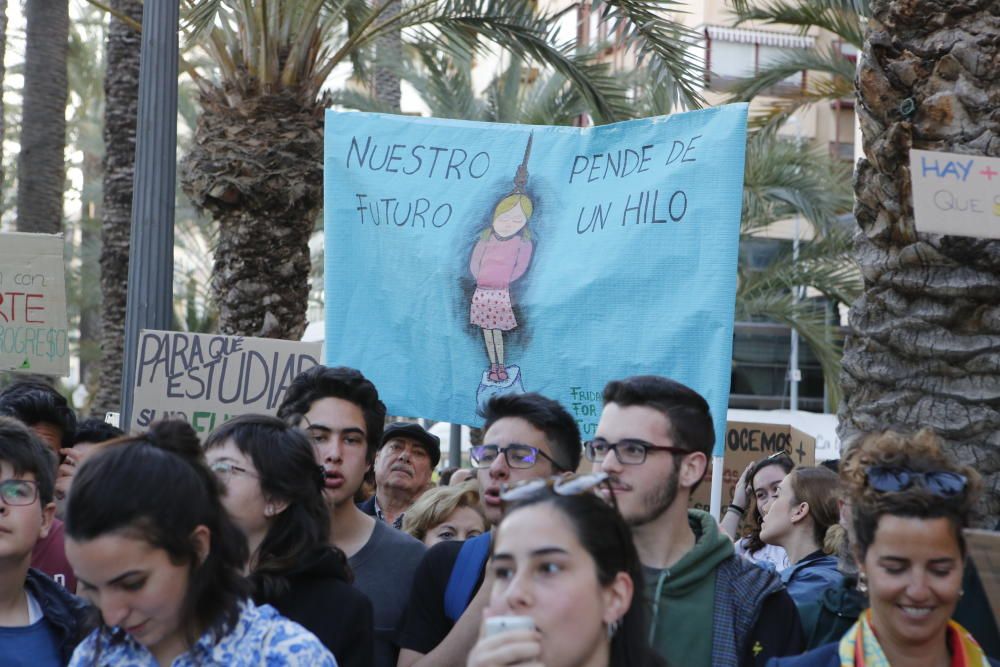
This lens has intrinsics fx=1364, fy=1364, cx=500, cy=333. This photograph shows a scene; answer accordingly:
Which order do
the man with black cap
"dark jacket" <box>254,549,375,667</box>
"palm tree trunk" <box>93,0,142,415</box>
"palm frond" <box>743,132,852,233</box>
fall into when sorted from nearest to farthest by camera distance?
"dark jacket" <box>254,549,375,667</box> → the man with black cap → "palm tree trunk" <box>93,0,142,415</box> → "palm frond" <box>743,132,852,233</box>

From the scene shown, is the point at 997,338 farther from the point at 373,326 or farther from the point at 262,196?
the point at 262,196

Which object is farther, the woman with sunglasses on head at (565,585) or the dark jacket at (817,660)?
the dark jacket at (817,660)

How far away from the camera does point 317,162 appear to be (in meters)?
9.62

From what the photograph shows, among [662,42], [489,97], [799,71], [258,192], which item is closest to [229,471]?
[258,192]

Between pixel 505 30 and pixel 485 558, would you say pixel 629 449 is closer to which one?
pixel 485 558

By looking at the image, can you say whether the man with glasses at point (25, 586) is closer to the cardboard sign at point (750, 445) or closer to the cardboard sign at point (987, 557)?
the cardboard sign at point (987, 557)

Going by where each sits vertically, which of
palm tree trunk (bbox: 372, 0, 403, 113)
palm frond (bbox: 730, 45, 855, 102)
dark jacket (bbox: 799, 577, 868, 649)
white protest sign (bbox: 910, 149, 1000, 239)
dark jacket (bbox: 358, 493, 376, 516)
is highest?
palm tree trunk (bbox: 372, 0, 403, 113)

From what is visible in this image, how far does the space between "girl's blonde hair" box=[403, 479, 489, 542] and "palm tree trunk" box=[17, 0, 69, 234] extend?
11.3m

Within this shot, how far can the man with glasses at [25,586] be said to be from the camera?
3.49 meters

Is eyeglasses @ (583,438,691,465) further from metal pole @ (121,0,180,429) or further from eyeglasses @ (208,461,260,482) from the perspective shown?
metal pole @ (121,0,180,429)

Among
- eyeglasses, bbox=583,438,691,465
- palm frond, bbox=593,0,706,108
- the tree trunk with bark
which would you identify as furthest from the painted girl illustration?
the tree trunk with bark

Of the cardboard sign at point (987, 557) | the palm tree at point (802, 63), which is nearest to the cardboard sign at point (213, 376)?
the cardboard sign at point (987, 557)

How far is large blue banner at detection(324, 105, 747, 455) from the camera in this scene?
5422mm

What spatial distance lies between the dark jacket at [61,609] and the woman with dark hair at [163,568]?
0.63 meters
